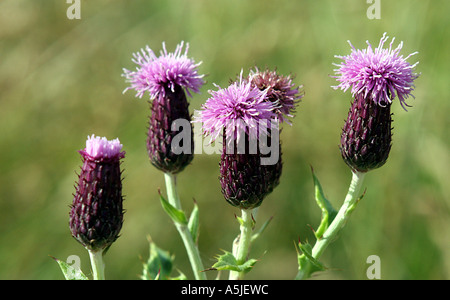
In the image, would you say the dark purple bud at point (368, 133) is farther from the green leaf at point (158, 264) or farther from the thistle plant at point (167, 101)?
the green leaf at point (158, 264)

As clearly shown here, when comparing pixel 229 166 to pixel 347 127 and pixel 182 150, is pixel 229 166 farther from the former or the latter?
pixel 347 127

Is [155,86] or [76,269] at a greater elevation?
[155,86]

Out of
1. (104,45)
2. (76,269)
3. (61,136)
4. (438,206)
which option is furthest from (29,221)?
(438,206)

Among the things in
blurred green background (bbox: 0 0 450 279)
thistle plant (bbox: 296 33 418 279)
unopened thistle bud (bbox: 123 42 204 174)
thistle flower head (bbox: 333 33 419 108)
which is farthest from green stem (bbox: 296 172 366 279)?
blurred green background (bbox: 0 0 450 279)

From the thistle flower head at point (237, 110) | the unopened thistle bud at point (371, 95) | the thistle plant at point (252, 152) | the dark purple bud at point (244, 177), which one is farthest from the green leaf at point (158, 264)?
the unopened thistle bud at point (371, 95)

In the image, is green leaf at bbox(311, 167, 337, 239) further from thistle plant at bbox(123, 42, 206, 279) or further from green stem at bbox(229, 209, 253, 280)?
thistle plant at bbox(123, 42, 206, 279)

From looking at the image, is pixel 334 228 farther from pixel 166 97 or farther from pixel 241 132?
pixel 166 97
